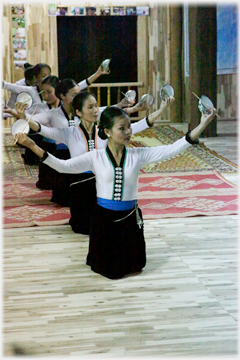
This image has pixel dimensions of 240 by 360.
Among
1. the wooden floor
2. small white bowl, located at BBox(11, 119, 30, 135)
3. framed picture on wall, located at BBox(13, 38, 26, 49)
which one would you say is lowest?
the wooden floor

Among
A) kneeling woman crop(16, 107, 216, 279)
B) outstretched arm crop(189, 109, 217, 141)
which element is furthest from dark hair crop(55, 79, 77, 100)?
outstretched arm crop(189, 109, 217, 141)

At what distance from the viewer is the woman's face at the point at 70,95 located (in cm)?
472

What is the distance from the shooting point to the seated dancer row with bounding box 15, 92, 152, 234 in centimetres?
410

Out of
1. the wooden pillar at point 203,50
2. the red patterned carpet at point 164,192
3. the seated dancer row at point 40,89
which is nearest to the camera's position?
the red patterned carpet at point 164,192

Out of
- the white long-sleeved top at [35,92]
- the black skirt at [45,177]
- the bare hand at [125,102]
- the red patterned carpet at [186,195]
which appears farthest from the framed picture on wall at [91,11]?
the bare hand at [125,102]

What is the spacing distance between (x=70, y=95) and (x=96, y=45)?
5188mm

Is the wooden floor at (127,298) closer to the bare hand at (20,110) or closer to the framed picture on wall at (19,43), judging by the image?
the bare hand at (20,110)

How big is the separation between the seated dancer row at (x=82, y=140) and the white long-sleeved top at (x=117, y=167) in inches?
26.7

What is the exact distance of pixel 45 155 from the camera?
330cm

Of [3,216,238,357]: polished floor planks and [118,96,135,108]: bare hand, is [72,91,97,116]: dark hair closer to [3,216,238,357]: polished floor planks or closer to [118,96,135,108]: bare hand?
[118,96,135,108]: bare hand

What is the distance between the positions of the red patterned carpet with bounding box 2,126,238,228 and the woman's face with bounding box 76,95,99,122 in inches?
33.7

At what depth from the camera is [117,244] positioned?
346cm

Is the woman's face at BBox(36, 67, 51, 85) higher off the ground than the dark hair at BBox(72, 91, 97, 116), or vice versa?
the woman's face at BBox(36, 67, 51, 85)

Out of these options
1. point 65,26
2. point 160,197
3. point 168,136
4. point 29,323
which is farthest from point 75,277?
point 65,26
